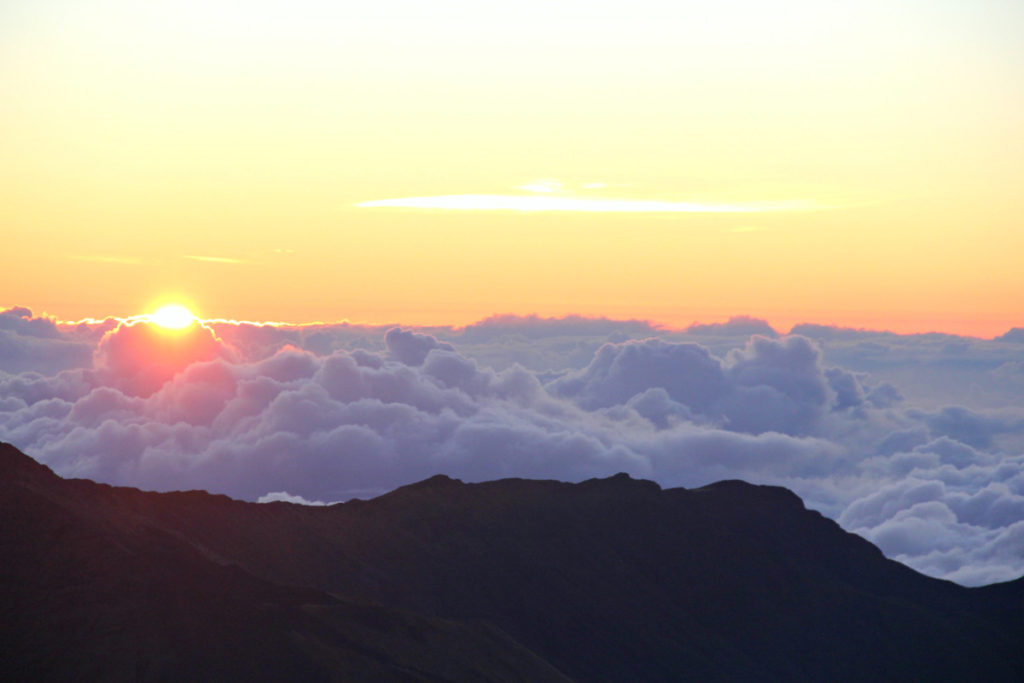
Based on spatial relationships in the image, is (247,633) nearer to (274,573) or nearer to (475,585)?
(274,573)

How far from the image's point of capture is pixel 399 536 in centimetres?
19562

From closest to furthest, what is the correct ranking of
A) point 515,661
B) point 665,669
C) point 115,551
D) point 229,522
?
point 115,551 < point 515,661 < point 229,522 < point 665,669

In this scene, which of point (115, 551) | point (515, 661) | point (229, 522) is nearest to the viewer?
point (115, 551)

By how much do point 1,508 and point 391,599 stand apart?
59.3 m

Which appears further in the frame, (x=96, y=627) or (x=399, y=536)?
(x=399, y=536)

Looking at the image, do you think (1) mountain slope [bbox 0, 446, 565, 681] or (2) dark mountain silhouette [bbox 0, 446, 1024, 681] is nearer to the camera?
(1) mountain slope [bbox 0, 446, 565, 681]

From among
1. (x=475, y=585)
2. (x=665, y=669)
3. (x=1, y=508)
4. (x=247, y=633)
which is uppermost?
(x=1, y=508)

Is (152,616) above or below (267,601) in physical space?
above

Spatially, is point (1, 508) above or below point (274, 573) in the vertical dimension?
above

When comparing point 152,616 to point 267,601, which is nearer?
point 152,616

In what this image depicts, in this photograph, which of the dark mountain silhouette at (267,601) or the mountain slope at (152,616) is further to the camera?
the dark mountain silhouette at (267,601)

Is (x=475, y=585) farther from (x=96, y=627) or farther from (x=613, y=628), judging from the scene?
(x=96, y=627)

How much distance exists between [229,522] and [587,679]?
187ft

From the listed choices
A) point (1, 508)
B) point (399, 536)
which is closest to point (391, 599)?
point (399, 536)
